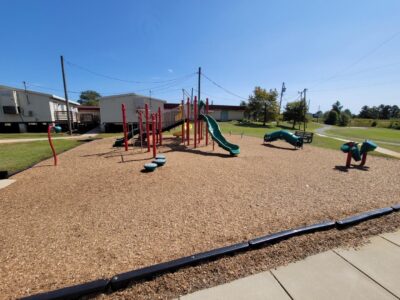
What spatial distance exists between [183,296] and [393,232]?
371 centimetres

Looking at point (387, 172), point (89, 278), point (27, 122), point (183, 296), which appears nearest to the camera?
point (183, 296)

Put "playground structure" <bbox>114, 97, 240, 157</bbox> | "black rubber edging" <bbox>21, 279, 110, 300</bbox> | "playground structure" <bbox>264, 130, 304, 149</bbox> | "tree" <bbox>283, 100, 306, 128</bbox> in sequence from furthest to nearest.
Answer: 1. "tree" <bbox>283, 100, 306, 128</bbox>
2. "playground structure" <bbox>264, 130, 304, 149</bbox>
3. "playground structure" <bbox>114, 97, 240, 157</bbox>
4. "black rubber edging" <bbox>21, 279, 110, 300</bbox>

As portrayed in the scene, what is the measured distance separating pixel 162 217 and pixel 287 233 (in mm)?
2253

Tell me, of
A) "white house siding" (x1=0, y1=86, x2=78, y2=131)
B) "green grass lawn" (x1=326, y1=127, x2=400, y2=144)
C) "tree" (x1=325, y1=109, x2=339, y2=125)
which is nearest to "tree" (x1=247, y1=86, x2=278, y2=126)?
"green grass lawn" (x1=326, y1=127, x2=400, y2=144)

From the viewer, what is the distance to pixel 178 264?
245cm

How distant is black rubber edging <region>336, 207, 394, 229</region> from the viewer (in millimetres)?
3406

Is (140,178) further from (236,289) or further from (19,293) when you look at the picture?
(236,289)

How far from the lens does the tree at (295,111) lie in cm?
3647

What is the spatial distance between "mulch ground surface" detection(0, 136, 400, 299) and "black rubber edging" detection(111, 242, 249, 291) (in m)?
0.08

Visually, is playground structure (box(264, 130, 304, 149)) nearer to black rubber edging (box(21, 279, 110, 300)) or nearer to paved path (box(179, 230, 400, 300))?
paved path (box(179, 230, 400, 300))

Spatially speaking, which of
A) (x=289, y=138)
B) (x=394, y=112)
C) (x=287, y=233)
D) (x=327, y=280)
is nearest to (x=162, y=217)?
(x=287, y=233)

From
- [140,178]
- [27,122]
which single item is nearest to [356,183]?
[140,178]

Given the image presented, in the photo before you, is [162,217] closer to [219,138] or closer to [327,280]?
[327,280]

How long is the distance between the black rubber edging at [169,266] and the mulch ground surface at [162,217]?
0.08 m
